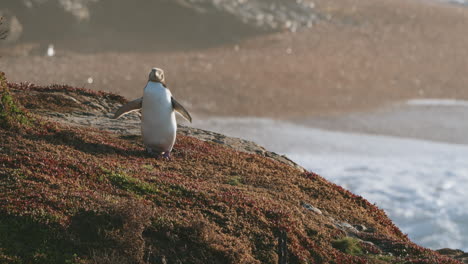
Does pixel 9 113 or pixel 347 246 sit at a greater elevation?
pixel 347 246

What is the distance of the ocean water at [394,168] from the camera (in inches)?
1654

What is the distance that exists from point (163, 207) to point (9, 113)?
5520 mm

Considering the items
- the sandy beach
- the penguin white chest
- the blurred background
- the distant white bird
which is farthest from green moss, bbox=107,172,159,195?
the distant white bird

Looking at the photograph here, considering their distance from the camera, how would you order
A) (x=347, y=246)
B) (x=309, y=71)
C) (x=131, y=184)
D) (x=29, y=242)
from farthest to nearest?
1. (x=309, y=71)
2. (x=347, y=246)
3. (x=131, y=184)
4. (x=29, y=242)

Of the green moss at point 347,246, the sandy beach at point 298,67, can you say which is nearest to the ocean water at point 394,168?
the sandy beach at point 298,67

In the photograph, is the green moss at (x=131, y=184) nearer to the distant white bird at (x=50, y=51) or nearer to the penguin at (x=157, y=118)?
the penguin at (x=157, y=118)

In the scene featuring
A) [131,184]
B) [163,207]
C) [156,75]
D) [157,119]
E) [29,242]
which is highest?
[156,75]

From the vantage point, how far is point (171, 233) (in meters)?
14.4

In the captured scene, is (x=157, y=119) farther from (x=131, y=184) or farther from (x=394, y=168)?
(x=394, y=168)

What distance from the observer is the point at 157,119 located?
19938 millimetres

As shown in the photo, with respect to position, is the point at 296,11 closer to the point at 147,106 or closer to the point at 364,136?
the point at 364,136

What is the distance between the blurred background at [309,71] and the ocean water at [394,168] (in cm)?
13

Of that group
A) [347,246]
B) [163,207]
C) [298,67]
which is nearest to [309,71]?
[298,67]

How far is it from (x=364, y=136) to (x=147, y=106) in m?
42.5
